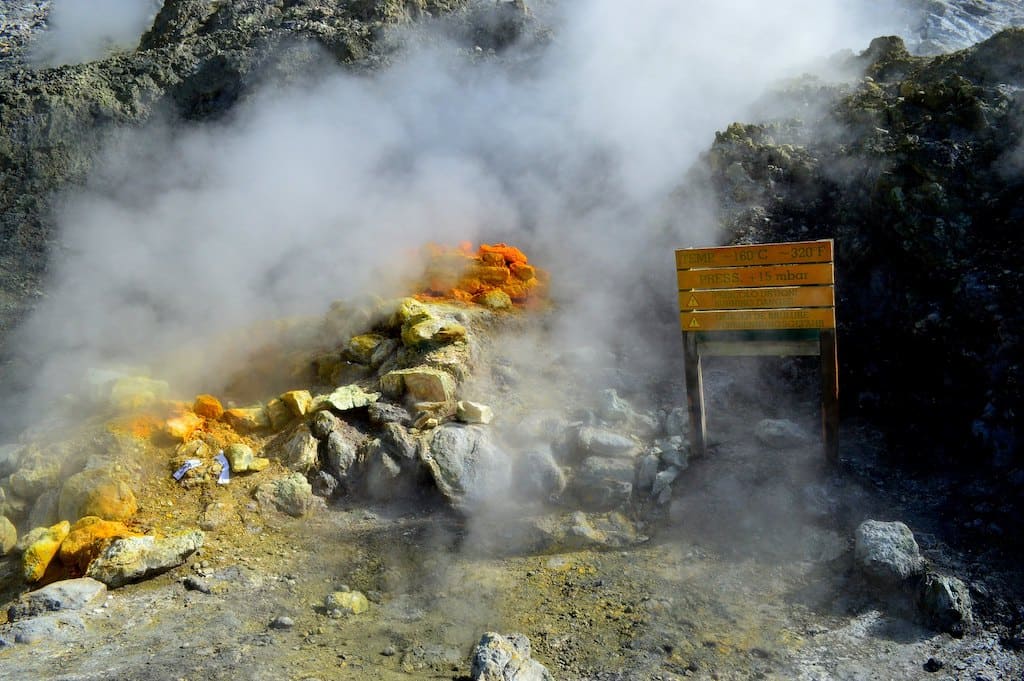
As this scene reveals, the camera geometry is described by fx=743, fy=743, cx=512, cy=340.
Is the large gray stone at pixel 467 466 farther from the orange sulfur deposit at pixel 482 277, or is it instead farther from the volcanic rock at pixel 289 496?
the orange sulfur deposit at pixel 482 277

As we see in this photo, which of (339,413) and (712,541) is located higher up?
(339,413)

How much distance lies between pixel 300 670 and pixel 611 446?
224cm

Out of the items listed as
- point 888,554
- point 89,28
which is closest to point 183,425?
point 888,554

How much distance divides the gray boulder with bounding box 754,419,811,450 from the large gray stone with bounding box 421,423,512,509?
157 cm

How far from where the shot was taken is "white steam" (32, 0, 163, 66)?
15.3 m

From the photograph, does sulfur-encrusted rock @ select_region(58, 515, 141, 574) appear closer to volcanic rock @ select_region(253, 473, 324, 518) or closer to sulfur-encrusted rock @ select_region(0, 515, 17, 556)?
sulfur-encrusted rock @ select_region(0, 515, 17, 556)

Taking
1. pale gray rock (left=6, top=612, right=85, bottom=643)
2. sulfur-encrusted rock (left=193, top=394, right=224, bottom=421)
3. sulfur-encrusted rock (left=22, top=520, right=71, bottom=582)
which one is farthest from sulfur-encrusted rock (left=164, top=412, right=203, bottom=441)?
pale gray rock (left=6, top=612, right=85, bottom=643)

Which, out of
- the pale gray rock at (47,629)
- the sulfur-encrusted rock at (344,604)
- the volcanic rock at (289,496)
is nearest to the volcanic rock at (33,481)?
the volcanic rock at (289,496)

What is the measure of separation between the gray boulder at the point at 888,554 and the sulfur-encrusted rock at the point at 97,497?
408 centimetres

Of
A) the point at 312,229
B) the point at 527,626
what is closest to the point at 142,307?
the point at 312,229

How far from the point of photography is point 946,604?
10.5ft

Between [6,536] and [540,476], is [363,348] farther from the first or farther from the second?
[6,536]

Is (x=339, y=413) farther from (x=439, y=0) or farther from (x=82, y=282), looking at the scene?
(x=439, y=0)

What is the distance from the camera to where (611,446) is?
4594 millimetres
